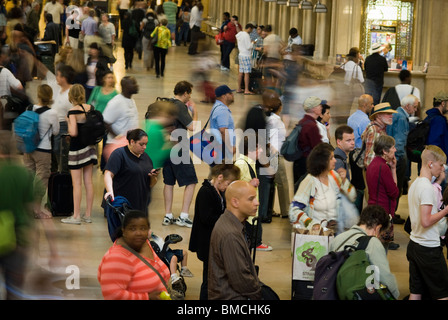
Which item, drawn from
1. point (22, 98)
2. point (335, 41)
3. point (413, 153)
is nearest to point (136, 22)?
point (335, 41)

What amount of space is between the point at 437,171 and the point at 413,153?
14.0 feet

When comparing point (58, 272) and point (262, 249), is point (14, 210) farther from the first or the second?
point (262, 249)

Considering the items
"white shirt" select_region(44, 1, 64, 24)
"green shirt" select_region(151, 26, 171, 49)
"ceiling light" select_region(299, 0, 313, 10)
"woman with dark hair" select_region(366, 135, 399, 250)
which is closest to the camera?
"woman with dark hair" select_region(366, 135, 399, 250)

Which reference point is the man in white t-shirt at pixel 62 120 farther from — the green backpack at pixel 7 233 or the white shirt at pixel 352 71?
the white shirt at pixel 352 71

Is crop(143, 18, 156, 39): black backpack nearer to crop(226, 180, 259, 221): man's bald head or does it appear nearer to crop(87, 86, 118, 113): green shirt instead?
crop(87, 86, 118, 113): green shirt

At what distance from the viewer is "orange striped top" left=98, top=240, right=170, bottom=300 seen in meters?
6.22

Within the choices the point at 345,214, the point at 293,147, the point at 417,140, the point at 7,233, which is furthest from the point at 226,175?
the point at 417,140

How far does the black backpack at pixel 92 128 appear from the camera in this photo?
10641 millimetres

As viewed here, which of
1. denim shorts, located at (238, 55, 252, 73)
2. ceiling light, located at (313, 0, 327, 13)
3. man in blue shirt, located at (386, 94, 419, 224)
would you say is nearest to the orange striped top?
man in blue shirt, located at (386, 94, 419, 224)

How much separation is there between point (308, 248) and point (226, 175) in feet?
3.24

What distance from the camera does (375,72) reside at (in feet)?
59.5

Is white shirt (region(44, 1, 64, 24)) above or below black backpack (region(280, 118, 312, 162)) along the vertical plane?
above

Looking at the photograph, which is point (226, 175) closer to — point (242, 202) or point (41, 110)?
point (242, 202)

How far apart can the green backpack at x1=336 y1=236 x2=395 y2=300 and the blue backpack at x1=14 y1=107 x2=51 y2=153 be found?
5.06m
